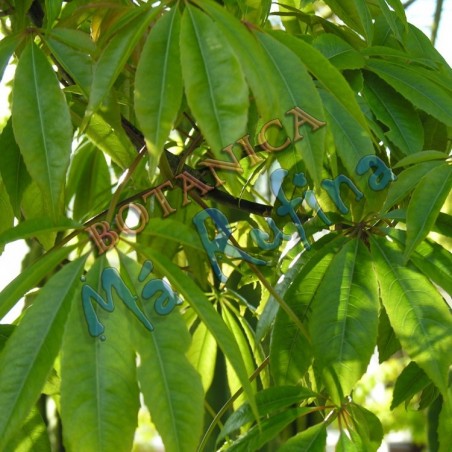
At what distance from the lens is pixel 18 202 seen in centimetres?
65

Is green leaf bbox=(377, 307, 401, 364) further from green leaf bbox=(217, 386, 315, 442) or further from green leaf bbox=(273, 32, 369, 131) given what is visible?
green leaf bbox=(273, 32, 369, 131)

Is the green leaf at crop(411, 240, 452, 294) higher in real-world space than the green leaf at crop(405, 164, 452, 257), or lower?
lower

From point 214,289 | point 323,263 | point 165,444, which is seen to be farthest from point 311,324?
point 214,289

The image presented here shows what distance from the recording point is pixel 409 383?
664mm

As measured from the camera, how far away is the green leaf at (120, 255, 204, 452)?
1.40 ft

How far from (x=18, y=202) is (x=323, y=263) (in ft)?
0.80

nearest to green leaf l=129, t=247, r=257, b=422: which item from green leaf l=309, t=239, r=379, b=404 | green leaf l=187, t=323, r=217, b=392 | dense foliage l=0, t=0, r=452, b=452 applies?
dense foliage l=0, t=0, r=452, b=452

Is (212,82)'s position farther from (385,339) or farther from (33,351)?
(385,339)

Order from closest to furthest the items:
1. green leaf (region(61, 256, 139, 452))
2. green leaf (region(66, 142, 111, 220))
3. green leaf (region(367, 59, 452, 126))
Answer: green leaf (region(61, 256, 139, 452)) < green leaf (region(367, 59, 452, 126)) < green leaf (region(66, 142, 111, 220))

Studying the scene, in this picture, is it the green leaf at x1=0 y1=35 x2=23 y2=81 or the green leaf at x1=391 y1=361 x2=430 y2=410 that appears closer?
the green leaf at x1=0 y1=35 x2=23 y2=81

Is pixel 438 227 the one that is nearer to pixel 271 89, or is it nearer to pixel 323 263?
pixel 323 263

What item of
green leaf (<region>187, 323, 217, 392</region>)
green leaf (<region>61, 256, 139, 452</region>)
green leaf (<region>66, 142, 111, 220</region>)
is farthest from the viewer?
green leaf (<region>66, 142, 111, 220</region>)

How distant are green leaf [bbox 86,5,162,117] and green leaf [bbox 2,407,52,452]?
8.7 inches

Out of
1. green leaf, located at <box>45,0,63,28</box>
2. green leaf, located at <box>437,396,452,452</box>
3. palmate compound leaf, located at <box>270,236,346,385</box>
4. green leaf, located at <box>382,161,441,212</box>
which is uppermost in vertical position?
green leaf, located at <box>45,0,63,28</box>
